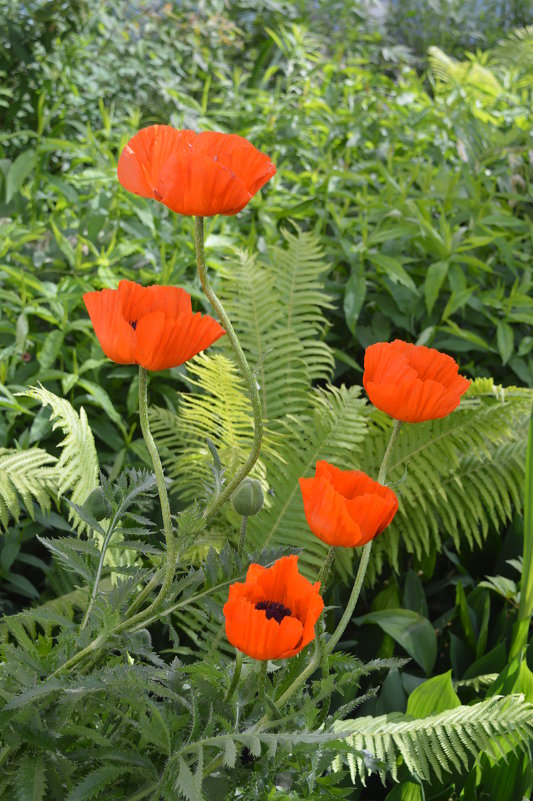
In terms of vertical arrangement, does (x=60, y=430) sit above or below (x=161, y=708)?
below

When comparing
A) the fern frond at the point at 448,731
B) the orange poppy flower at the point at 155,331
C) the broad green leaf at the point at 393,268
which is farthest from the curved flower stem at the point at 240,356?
the broad green leaf at the point at 393,268

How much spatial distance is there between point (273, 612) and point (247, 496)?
0.48 feet

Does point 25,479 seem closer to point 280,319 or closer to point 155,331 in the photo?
point 280,319

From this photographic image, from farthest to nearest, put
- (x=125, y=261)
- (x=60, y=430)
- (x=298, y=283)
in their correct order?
(x=125, y=261) < (x=298, y=283) < (x=60, y=430)

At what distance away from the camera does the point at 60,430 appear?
170 centimetres

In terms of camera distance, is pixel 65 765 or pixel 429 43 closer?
pixel 65 765

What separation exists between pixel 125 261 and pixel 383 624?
3.26ft

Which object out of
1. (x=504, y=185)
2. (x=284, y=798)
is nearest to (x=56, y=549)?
(x=284, y=798)

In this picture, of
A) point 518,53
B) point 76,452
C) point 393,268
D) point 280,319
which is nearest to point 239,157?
point 76,452

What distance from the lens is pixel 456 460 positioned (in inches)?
62.7

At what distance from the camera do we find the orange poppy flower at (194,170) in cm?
64

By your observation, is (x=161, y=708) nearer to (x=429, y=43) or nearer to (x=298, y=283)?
(x=298, y=283)

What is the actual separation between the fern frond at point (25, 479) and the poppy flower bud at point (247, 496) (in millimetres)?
645

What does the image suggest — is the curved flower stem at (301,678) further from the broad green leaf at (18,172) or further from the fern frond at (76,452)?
the broad green leaf at (18,172)
